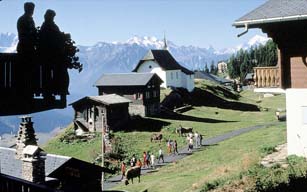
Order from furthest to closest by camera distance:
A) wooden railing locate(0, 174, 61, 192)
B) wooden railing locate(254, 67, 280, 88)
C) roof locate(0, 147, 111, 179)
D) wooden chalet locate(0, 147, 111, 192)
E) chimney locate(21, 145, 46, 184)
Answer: wooden railing locate(254, 67, 280, 88)
roof locate(0, 147, 111, 179)
wooden chalet locate(0, 147, 111, 192)
chimney locate(21, 145, 46, 184)
wooden railing locate(0, 174, 61, 192)

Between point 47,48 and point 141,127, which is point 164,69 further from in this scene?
point 47,48

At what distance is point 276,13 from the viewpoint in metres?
19.6

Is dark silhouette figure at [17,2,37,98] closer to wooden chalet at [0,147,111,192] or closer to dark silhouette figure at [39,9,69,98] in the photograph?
dark silhouette figure at [39,9,69,98]

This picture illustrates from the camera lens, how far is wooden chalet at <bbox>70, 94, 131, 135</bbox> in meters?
57.4

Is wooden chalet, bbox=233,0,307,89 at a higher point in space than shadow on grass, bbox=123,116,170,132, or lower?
higher

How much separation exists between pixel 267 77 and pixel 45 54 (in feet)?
54.5

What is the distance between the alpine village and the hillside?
0.17 m

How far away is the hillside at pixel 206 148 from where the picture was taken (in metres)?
27.0

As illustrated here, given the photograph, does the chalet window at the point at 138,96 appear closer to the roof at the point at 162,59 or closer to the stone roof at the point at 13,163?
the roof at the point at 162,59

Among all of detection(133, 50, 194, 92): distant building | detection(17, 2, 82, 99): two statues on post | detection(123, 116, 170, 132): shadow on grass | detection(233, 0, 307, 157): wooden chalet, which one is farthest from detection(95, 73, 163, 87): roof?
detection(17, 2, 82, 99): two statues on post

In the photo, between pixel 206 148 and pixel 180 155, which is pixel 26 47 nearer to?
pixel 180 155

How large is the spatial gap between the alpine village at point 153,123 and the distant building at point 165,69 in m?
0.27

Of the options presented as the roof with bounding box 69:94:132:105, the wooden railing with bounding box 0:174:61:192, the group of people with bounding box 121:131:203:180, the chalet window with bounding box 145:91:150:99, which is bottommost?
the group of people with bounding box 121:131:203:180

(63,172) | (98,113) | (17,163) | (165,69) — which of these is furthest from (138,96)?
(17,163)
